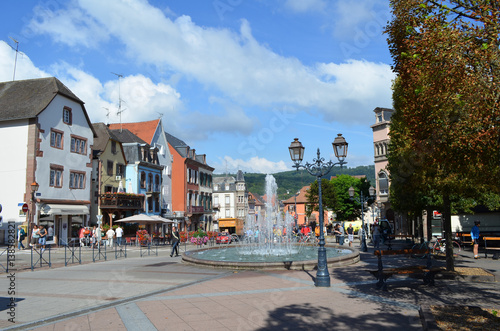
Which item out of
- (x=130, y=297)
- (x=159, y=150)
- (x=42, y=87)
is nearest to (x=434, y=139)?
(x=130, y=297)

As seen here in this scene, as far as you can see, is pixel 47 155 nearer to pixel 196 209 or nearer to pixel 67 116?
pixel 67 116

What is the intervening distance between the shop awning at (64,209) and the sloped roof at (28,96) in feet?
23.4

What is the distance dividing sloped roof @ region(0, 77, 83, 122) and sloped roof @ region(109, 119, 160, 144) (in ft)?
51.9

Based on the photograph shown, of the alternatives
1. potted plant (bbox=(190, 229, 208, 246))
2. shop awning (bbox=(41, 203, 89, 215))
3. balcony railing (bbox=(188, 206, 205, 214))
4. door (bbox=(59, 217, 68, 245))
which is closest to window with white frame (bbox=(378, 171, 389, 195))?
potted plant (bbox=(190, 229, 208, 246))

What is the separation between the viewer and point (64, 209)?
104 feet

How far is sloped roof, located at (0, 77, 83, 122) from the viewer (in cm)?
3000

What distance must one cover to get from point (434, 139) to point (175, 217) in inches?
1913

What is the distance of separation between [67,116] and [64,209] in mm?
8167

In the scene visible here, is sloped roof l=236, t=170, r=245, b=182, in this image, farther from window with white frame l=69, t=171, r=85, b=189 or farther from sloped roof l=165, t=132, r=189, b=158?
window with white frame l=69, t=171, r=85, b=189

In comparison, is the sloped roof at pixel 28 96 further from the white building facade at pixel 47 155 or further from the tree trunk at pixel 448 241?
the tree trunk at pixel 448 241

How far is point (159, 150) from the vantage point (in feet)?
172

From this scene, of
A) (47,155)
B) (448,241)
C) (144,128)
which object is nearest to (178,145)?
(144,128)

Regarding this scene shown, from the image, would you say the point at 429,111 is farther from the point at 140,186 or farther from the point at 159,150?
the point at 159,150

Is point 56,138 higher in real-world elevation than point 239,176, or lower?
lower
